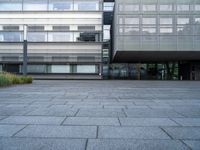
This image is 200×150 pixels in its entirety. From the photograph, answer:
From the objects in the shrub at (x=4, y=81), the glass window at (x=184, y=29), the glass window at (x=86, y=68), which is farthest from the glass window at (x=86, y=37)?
the shrub at (x=4, y=81)

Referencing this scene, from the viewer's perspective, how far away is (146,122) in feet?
22.1

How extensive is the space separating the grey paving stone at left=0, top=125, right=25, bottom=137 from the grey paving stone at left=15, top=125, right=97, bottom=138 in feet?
0.55

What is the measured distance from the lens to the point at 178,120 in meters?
6.99

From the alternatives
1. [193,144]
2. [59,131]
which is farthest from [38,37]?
[193,144]

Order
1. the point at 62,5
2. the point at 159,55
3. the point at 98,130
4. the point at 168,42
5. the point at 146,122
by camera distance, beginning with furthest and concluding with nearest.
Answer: the point at 62,5 → the point at 159,55 → the point at 168,42 → the point at 146,122 → the point at 98,130

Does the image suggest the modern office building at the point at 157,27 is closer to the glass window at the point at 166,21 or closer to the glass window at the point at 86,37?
the glass window at the point at 166,21

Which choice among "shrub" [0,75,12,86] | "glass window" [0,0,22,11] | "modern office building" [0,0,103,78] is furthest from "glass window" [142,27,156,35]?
"shrub" [0,75,12,86]

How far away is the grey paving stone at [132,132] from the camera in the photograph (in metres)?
5.30

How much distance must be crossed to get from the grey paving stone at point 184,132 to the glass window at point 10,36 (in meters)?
43.9

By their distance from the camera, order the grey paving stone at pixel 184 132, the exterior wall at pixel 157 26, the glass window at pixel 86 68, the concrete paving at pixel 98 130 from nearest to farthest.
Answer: the concrete paving at pixel 98 130
the grey paving stone at pixel 184 132
the exterior wall at pixel 157 26
the glass window at pixel 86 68

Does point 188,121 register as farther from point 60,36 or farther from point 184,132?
point 60,36

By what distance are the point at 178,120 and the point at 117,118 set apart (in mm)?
1617

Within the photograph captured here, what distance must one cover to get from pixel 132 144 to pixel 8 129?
9.16 ft

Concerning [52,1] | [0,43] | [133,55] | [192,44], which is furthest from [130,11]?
[0,43]
